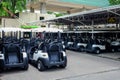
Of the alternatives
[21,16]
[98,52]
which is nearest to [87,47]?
[98,52]

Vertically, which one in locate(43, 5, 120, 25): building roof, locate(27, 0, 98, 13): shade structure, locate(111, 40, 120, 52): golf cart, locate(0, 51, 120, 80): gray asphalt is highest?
locate(27, 0, 98, 13): shade structure

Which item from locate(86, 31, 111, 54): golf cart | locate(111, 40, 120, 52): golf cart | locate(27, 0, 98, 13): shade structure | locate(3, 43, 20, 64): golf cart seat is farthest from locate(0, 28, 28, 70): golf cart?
locate(27, 0, 98, 13): shade structure

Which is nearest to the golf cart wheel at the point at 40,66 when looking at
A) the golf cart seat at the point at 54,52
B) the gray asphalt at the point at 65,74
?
the gray asphalt at the point at 65,74

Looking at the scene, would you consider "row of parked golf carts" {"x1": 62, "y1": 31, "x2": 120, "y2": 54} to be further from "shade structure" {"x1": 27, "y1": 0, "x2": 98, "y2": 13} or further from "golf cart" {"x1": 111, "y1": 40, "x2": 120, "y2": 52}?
"shade structure" {"x1": 27, "y1": 0, "x2": 98, "y2": 13}

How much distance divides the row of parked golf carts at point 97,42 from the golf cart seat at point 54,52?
7.22 meters

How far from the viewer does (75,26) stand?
105 ft

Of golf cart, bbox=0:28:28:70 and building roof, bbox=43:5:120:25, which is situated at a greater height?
building roof, bbox=43:5:120:25

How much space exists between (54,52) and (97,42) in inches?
A: 313

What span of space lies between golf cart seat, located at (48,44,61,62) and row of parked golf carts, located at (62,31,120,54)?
722 cm

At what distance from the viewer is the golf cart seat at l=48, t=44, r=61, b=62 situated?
10820 mm

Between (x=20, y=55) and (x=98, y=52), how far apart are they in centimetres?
877

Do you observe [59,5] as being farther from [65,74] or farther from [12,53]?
[65,74]

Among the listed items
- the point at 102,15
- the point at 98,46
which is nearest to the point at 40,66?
the point at 98,46

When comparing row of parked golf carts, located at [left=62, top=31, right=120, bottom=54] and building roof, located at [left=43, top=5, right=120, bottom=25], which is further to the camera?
row of parked golf carts, located at [left=62, top=31, right=120, bottom=54]
